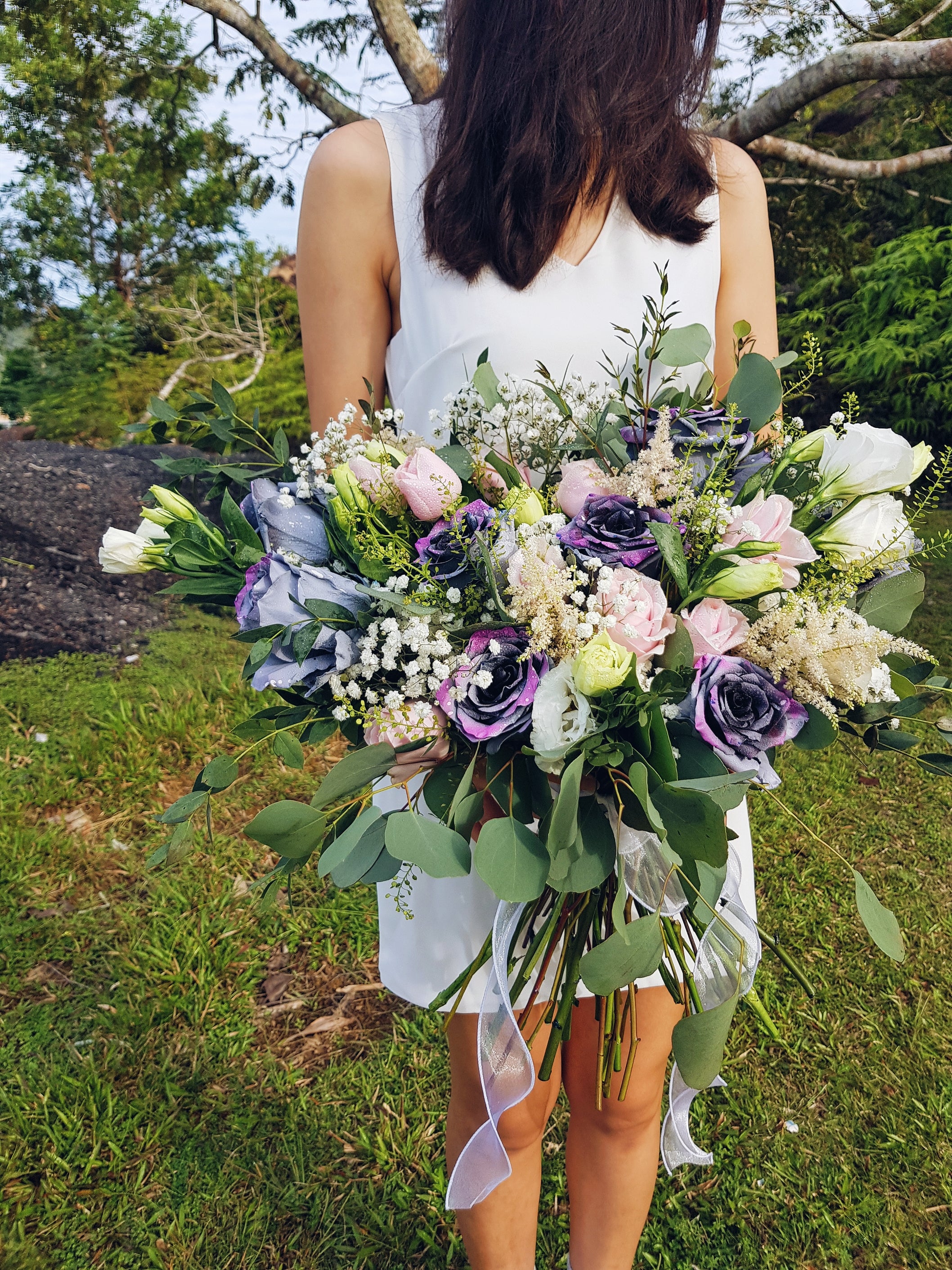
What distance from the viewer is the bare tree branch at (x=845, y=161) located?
4.52 meters

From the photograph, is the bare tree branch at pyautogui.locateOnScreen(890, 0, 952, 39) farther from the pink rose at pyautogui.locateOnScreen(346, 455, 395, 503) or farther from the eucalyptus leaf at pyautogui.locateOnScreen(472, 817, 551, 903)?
the eucalyptus leaf at pyautogui.locateOnScreen(472, 817, 551, 903)

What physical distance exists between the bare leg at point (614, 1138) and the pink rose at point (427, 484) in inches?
39.3

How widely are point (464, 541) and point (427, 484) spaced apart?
8cm

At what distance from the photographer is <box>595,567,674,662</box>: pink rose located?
0.96 metres

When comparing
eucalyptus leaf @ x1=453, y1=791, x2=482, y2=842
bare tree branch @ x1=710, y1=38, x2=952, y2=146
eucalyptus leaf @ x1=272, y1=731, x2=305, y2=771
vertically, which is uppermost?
bare tree branch @ x1=710, y1=38, x2=952, y2=146

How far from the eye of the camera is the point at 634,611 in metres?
0.97

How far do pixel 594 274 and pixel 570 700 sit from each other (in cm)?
103

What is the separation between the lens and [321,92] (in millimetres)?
4773

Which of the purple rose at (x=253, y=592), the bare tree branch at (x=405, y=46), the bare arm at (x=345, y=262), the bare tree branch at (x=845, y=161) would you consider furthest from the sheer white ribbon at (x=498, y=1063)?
the bare tree branch at (x=845, y=161)

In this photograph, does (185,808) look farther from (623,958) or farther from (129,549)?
(623,958)

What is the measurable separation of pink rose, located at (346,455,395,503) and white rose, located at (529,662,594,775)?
323mm

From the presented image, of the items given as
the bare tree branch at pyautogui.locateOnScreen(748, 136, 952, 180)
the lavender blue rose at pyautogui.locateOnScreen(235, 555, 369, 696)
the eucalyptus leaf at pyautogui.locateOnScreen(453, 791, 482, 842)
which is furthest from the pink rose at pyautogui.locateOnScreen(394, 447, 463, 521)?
the bare tree branch at pyautogui.locateOnScreen(748, 136, 952, 180)

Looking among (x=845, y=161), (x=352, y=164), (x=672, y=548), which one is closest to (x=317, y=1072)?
(x=672, y=548)

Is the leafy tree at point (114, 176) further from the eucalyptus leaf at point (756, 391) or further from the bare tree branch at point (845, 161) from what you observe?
the eucalyptus leaf at point (756, 391)
